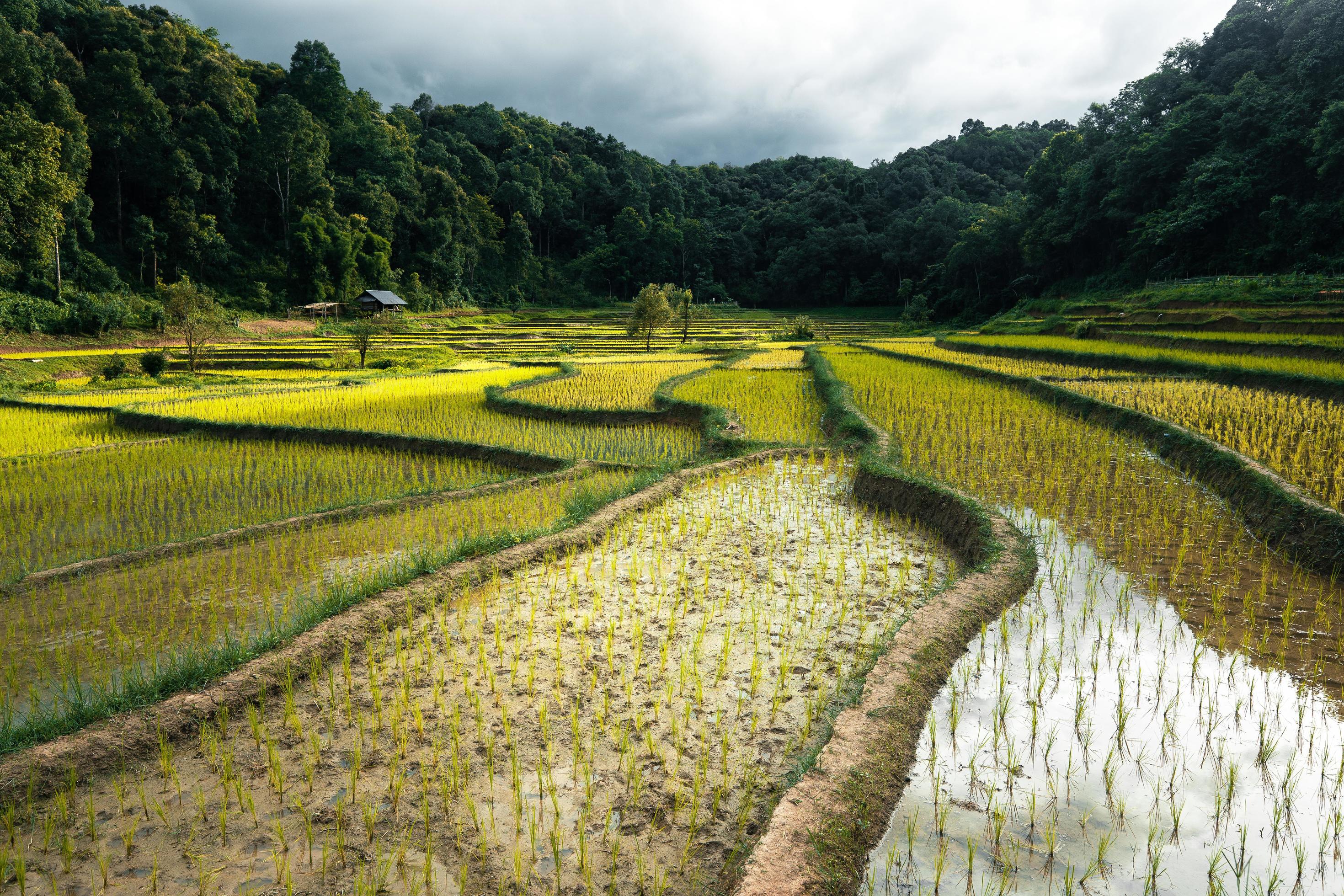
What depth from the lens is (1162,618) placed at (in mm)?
3881

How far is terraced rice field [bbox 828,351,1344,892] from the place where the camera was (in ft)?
7.27

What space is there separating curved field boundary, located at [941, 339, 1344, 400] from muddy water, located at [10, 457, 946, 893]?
8793 millimetres

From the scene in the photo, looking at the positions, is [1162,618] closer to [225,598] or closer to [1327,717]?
[1327,717]

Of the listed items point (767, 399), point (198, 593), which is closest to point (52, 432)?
point (198, 593)

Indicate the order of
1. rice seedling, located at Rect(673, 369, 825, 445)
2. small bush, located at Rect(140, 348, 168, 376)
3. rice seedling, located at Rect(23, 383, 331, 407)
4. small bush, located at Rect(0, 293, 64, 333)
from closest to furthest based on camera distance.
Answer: rice seedling, located at Rect(673, 369, 825, 445) < rice seedling, located at Rect(23, 383, 331, 407) < small bush, located at Rect(140, 348, 168, 376) < small bush, located at Rect(0, 293, 64, 333)

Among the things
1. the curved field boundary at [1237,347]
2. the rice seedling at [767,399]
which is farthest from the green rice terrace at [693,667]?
the curved field boundary at [1237,347]

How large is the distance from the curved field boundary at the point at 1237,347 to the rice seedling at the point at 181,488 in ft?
44.9

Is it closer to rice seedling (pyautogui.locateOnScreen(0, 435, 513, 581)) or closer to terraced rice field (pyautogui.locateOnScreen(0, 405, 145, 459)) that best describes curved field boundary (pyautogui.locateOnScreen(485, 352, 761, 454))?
rice seedling (pyautogui.locateOnScreen(0, 435, 513, 581))

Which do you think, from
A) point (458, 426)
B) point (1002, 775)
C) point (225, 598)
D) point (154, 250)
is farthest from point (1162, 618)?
point (154, 250)

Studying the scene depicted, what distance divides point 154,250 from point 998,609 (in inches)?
1732

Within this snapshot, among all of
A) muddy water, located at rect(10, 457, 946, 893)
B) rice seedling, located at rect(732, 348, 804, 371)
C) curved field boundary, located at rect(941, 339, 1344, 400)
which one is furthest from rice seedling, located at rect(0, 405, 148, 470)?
curved field boundary, located at rect(941, 339, 1344, 400)

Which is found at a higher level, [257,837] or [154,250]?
[154,250]

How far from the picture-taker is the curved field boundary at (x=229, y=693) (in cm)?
258

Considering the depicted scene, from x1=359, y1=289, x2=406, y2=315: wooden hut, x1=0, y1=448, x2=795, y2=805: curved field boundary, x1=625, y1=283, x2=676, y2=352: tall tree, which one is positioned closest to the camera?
x1=0, y1=448, x2=795, y2=805: curved field boundary
